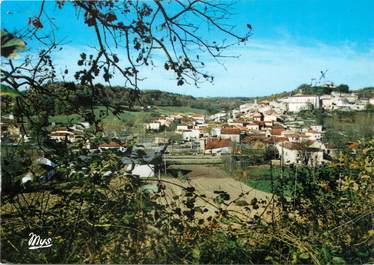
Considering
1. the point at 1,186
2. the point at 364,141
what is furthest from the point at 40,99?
the point at 364,141

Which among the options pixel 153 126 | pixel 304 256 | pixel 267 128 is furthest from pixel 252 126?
pixel 304 256

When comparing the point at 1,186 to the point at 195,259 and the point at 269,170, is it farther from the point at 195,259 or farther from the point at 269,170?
the point at 269,170

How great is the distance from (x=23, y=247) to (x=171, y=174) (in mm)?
1159

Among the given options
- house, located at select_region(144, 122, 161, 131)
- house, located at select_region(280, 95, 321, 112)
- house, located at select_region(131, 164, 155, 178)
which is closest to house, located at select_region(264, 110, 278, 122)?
house, located at select_region(280, 95, 321, 112)

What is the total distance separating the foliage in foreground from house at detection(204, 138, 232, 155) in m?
0.31

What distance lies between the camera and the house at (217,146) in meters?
3.84

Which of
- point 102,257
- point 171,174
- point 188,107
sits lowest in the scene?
point 102,257

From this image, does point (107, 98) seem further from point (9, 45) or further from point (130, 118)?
point (9, 45)

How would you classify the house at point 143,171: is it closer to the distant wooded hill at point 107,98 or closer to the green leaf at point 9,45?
the distant wooded hill at point 107,98

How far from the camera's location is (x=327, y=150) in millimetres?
3986

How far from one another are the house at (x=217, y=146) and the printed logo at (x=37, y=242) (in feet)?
4.16

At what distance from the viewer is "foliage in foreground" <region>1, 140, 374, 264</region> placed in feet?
12.1

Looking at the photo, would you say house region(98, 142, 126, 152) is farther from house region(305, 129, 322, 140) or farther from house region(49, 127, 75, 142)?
house region(305, 129, 322, 140)

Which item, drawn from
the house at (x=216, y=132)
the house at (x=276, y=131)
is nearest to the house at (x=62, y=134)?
the house at (x=216, y=132)
